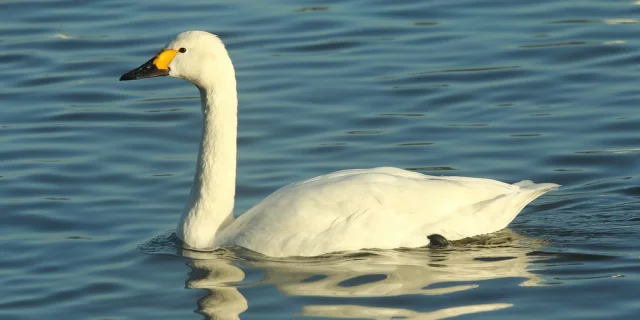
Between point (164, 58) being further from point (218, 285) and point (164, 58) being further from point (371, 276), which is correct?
point (371, 276)

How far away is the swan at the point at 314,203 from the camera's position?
9.91 metres

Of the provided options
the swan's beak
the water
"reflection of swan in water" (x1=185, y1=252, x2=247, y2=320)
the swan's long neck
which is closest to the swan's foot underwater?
the water

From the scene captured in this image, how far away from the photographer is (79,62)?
52.6ft

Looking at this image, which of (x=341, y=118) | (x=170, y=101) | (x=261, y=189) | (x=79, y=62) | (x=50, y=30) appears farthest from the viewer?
(x=50, y=30)

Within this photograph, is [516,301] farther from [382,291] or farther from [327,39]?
[327,39]

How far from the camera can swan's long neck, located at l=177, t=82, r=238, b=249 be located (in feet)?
34.1

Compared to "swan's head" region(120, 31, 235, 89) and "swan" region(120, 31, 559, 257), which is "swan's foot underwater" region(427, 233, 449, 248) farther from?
"swan's head" region(120, 31, 235, 89)

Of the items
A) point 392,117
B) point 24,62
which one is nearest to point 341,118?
point 392,117

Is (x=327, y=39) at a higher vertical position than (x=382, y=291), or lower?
higher

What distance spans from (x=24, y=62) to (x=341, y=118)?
4399 mm

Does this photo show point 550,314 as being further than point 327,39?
No

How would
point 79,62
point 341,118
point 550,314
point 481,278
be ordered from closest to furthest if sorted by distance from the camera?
point 550,314 → point 481,278 → point 341,118 → point 79,62

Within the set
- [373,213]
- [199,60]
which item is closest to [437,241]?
[373,213]

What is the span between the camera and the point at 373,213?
9.91 metres
